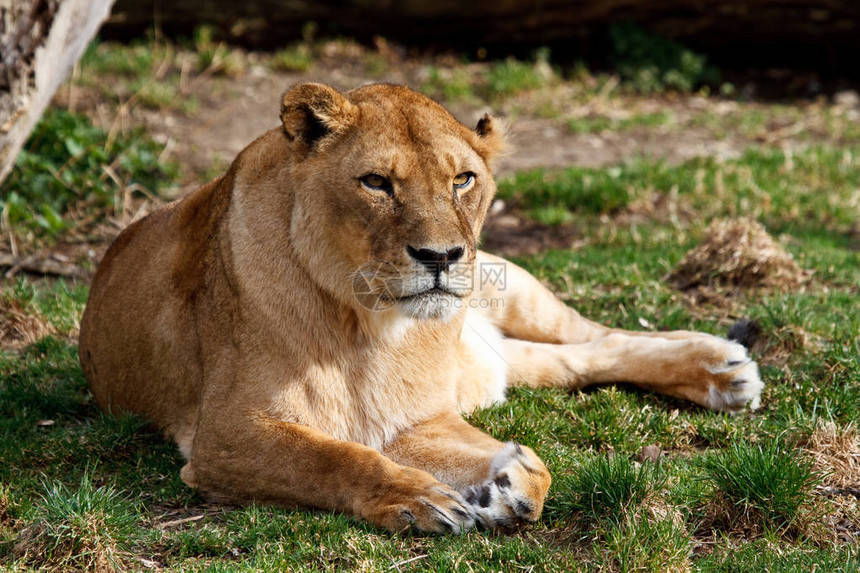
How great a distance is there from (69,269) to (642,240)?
3.74 m

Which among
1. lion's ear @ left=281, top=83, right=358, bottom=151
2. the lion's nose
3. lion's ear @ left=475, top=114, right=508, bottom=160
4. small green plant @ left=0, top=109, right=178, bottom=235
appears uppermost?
lion's ear @ left=281, top=83, right=358, bottom=151

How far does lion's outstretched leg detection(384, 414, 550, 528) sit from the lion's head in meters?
0.56

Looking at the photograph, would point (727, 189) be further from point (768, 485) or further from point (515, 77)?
point (768, 485)

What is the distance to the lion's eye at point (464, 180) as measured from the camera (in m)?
3.71

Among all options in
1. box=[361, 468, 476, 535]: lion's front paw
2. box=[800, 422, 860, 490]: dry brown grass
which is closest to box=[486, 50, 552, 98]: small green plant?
box=[800, 422, 860, 490]: dry brown grass

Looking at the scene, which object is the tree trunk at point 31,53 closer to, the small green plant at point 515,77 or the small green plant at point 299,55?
the small green plant at point 299,55

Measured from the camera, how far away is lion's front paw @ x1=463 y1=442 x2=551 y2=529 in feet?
11.1

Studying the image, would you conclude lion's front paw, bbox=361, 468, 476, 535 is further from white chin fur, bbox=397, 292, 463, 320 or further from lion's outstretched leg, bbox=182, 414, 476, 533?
white chin fur, bbox=397, 292, 463, 320

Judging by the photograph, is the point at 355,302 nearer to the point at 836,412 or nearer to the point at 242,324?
the point at 242,324

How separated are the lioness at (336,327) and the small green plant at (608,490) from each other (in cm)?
11

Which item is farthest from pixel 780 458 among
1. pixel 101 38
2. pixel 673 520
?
pixel 101 38

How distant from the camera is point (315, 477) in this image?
352 centimetres

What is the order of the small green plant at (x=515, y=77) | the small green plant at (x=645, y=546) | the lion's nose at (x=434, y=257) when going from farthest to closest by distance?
the small green plant at (x=515, y=77)
the lion's nose at (x=434, y=257)
the small green plant at (x=645, y=546)

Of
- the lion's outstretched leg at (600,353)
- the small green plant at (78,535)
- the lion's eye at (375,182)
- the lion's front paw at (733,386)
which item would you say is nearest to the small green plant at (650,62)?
the lion's outstretched leg at (600,353)
